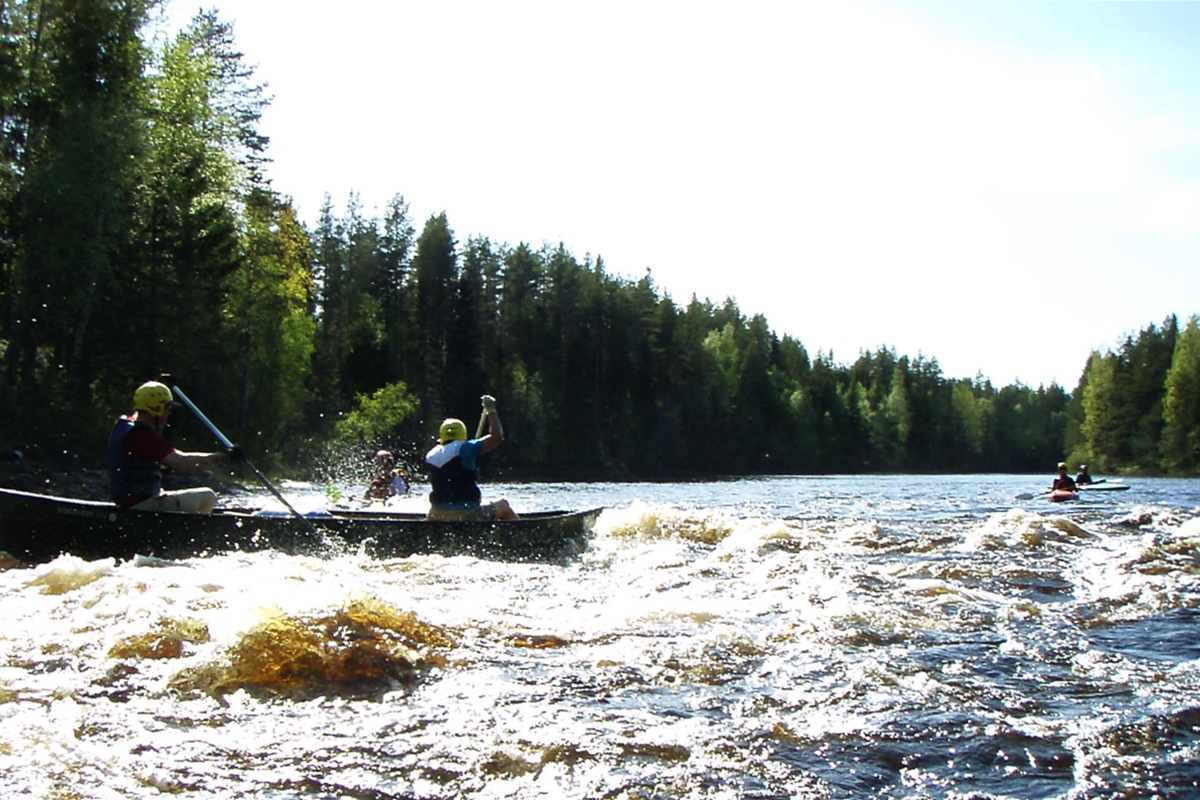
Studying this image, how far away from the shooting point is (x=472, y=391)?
207 feet

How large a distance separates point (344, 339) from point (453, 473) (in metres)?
49.8

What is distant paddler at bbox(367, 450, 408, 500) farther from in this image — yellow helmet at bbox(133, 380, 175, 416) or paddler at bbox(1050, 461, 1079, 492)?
paddler at bbox(1050, 461, 1079, 492)

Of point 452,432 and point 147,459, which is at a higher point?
point 452,432

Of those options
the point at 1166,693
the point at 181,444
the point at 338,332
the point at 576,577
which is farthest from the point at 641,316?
the point at 1166,693

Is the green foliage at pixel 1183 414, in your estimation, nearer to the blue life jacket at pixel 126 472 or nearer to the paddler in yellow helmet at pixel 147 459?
the paddler in yellow helmet at pixel 147 459

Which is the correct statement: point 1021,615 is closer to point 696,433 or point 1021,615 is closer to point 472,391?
point 472,391

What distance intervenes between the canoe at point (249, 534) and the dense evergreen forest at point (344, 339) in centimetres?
959

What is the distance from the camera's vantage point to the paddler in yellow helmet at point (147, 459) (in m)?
10.6

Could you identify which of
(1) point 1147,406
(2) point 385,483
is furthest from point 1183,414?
(2) point 385,483

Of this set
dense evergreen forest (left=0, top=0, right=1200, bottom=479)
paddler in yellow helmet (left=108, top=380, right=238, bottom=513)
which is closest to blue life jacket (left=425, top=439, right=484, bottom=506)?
paddler in yellow helmet (left=108, top=380, right=238, bottom=513)

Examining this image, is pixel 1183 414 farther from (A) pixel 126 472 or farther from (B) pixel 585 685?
(B) pixel 585 685

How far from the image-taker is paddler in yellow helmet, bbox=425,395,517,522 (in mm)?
12680

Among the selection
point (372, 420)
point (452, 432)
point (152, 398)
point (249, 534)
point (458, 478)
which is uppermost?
point (372, 420)

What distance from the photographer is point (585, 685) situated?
19.5 ft
